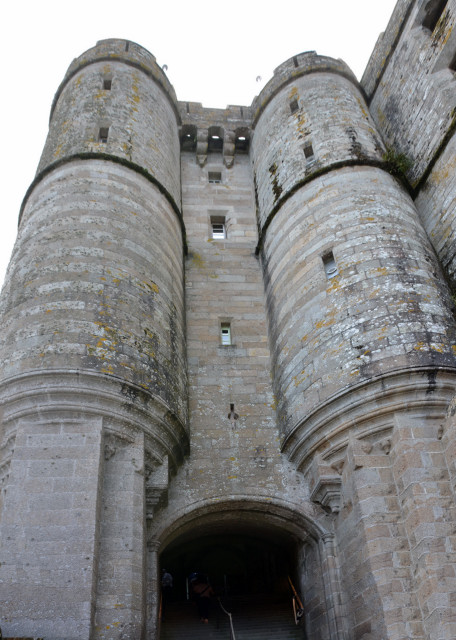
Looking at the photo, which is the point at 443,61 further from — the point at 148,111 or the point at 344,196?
the point at 148,111

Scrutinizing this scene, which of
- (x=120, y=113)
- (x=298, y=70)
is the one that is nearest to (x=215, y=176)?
(x=298, y=70)

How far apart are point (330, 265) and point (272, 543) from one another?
186 inches

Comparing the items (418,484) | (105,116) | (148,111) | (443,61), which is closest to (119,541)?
(418,484)

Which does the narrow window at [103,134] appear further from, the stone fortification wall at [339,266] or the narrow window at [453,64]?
the narrow window at [453,64]

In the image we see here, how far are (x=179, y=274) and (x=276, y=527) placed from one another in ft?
14.9

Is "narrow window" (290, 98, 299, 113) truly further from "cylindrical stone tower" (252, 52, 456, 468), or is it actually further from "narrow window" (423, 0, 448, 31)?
"narrow window" (423, 0, 448, 31)

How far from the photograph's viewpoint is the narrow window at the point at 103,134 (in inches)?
450

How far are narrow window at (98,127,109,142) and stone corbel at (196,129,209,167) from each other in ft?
11.0

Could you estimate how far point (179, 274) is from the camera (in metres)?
10.9

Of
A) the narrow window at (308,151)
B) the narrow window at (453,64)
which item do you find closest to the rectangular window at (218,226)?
the narrow window at (308,151)

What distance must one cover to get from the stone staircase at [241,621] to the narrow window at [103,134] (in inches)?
323

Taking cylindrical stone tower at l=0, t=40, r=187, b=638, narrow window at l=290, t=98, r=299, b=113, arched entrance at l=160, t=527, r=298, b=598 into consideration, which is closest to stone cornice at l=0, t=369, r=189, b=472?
cylindrical stone tower at l=0, t=40, r=187, b=638

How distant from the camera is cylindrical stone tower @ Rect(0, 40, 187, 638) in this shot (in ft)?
21.1

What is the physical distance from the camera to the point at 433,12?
40.8 ft
